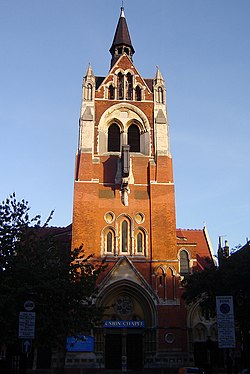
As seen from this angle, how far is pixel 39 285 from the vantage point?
2150 centimetres

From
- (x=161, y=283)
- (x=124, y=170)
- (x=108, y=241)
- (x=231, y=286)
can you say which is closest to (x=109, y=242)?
(x=108, y=241)

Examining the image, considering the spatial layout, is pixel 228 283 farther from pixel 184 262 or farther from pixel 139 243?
pixel 184 262

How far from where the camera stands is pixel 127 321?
34.0 m

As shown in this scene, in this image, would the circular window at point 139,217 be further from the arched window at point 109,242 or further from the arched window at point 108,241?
the arched window at point 109,242

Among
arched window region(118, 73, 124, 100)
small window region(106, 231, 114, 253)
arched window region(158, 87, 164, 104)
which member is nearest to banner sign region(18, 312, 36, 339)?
small window region(106, 231, 114, 253)

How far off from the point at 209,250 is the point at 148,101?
576 inches

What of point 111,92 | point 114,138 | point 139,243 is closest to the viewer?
point 139,243

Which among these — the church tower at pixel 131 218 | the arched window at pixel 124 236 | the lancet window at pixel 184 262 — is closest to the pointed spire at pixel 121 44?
the church tower at pixel 131 218

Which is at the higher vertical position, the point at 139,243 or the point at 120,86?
the point at 120,86

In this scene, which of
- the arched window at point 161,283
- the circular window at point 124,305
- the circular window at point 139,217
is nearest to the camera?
the arched window at point 161,283

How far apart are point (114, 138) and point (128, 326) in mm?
15627

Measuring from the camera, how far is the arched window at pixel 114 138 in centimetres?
3953

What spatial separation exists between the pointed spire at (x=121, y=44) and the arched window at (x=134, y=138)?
27.4 ft

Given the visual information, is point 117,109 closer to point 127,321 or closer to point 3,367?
point 127,321
